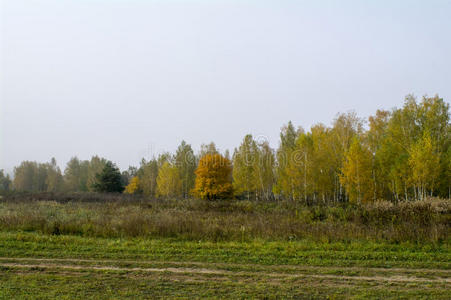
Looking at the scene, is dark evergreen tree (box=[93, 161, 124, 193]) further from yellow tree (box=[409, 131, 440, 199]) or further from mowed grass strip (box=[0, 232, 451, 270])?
yellow tree (box=[409, 131, 440, 199])

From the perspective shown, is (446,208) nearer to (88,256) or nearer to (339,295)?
(339,295)

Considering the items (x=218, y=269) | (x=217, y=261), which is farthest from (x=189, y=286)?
(x=217, y=261)

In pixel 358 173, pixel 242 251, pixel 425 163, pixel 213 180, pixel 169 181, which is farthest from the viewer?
pixel 169 181

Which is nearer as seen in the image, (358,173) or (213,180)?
(358,173)

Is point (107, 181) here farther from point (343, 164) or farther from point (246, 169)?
point (343, 164)

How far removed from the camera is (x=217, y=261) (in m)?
7.70

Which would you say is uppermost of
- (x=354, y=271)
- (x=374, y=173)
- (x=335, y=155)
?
(x=335, y=155)

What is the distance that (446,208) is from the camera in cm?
1491

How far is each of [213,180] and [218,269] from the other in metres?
27.5

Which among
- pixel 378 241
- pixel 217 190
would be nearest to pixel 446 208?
pixel 378 241

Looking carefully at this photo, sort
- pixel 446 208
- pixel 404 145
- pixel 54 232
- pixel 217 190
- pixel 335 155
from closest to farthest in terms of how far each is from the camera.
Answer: pixel 54 232
pixel 446 208
pixel 404 145
pixel 335 155
pixel 217 190

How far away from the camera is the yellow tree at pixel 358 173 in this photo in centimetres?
2580

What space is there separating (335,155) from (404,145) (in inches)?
265

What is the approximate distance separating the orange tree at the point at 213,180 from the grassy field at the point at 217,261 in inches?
877
